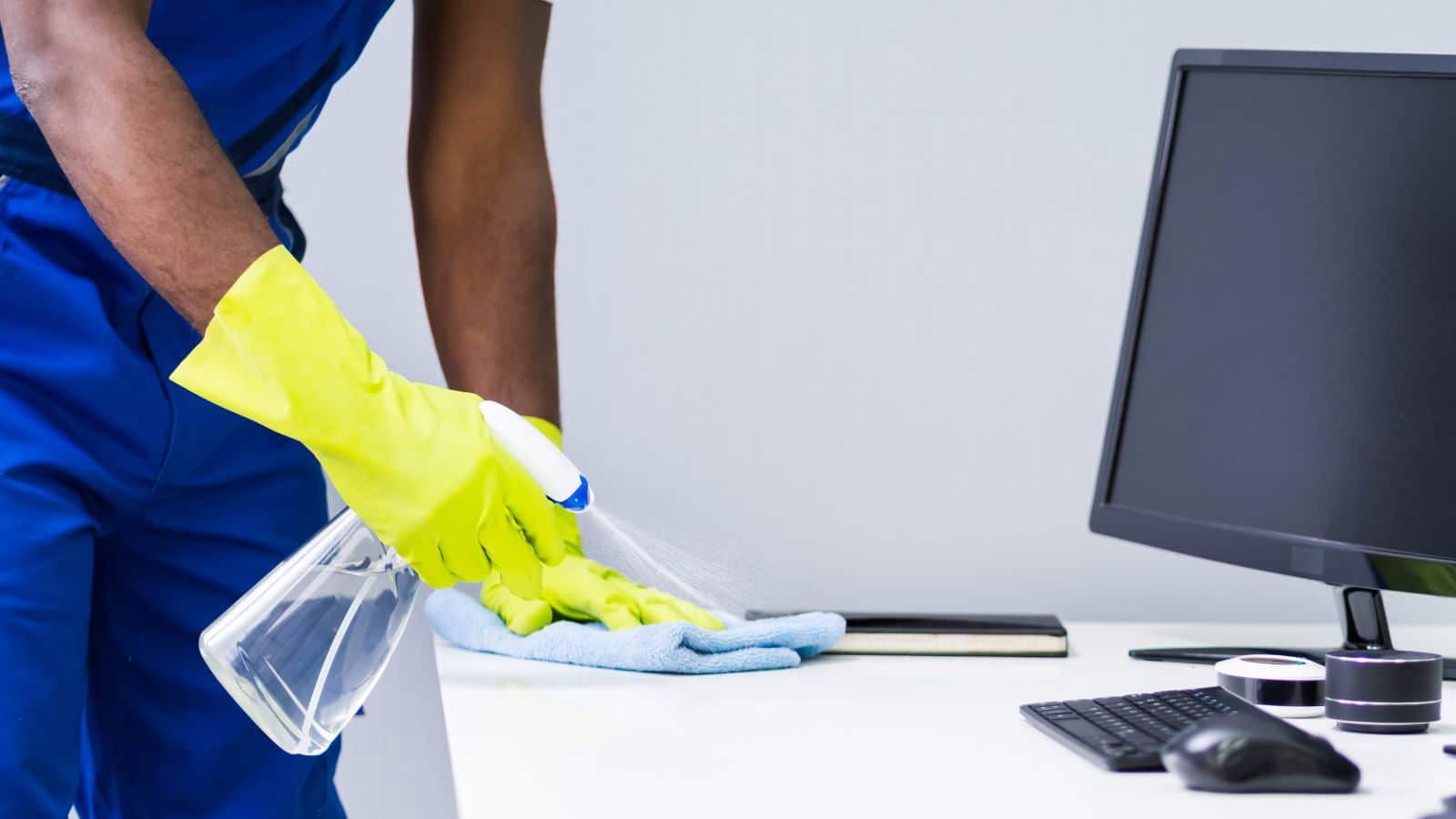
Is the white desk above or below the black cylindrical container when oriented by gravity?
below

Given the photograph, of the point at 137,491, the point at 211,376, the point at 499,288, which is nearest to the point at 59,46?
the point at 211,376

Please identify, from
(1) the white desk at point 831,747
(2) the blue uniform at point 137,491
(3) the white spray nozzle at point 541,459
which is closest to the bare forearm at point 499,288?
(2) the blue uniform at point 137,491

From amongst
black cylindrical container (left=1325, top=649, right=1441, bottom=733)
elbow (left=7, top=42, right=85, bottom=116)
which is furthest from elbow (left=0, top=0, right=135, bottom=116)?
black cylindrical container (left=1325, top=649, right=1441, bottom=733)

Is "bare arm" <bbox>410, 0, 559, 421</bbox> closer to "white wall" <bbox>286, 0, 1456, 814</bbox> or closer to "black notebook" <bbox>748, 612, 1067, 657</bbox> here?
Result: "white wall" <bbox>286, 0, 1456, 814</bbox>

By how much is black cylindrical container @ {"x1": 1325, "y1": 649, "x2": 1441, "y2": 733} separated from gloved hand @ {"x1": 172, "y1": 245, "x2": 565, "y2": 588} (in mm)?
525

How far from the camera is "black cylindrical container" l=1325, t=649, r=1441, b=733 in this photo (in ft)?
2.93

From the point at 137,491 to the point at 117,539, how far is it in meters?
0.09

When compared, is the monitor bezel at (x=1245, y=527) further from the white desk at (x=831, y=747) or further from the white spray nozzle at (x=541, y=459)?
the white spray nozzle at (x=541, y=459)

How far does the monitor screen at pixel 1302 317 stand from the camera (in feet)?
3.64

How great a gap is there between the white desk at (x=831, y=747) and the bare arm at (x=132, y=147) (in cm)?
32

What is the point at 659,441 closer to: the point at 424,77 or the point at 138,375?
the point at 424,77

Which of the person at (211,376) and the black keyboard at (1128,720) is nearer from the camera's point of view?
the black keyboard at (1128,720)

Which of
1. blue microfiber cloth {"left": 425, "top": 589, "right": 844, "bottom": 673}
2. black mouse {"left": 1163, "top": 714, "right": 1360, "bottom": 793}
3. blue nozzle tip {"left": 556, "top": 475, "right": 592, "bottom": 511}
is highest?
blue nozzle tip {"left": 556, "top": 475, "right": 592, "bottom": 511}

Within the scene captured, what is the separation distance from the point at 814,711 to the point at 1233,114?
0.64m
